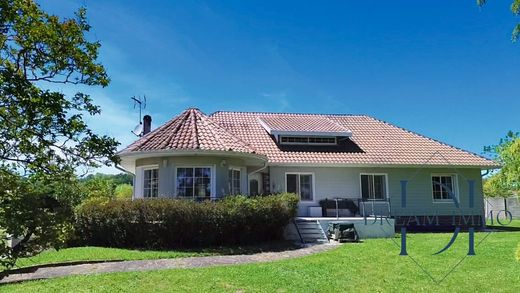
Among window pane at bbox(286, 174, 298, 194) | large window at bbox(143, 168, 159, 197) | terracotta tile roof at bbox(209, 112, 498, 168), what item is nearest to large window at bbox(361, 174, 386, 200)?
terracotta tile roof at bbox(209, 112, 498, 168)

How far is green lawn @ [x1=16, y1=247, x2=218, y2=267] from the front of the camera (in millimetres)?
11387

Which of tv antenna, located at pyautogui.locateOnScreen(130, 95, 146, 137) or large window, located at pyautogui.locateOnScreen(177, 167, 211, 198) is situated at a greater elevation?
tv antenna, located at pyautogui.locateOnScreen(130, 95, 146, 137)

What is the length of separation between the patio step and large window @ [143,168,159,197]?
21.5 ft

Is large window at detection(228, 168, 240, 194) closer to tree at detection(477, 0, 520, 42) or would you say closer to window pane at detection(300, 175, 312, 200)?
window pane at detection(300, 175, 312, 200)

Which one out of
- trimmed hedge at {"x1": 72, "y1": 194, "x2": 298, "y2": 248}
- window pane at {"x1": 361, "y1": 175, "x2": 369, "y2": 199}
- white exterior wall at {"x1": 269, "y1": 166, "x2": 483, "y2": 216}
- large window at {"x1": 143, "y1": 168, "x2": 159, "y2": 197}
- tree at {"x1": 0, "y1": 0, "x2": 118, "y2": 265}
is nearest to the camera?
tree at {"x1": 0, "y1": 0, "x2": 118, "y2": 265}

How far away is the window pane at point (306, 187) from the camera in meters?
21.6

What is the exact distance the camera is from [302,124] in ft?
80.9

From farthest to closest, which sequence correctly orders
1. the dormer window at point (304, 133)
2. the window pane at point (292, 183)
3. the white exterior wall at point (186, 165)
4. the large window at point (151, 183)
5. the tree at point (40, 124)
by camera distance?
the dormer window at point (304, 133) < the window pane at point (292, 183) < the large window at point (151, 183) < the white exterior wall at point (186, 165) < the tree at point (40, 124)

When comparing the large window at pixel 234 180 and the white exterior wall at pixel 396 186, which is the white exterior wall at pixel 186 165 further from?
the white exterior wall at pixel 396 186

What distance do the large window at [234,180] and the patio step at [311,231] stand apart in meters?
3.18

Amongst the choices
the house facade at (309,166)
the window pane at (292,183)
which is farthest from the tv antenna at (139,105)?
the window pane at (292,183)

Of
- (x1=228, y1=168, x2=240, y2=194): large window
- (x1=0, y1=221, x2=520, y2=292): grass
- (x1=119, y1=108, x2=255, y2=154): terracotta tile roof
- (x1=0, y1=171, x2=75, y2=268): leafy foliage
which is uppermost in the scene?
(x1=119, y1=108, x2=255, y2=154): terracotta tile roof

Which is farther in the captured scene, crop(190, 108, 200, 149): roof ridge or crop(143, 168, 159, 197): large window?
crop(143, 168, 159, 197): large window

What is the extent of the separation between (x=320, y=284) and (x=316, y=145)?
1512 cm
